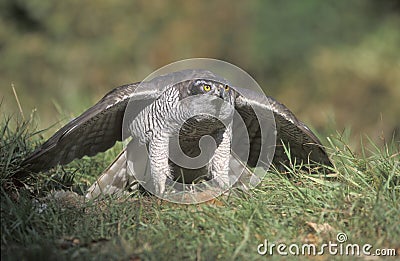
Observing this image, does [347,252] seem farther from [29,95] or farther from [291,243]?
[29,95]

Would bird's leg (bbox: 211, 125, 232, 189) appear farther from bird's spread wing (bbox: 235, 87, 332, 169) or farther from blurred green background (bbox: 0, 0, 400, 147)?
blurred green background (bbox: 0, 0, 400, 147)

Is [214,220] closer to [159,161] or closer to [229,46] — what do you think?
[159,161]

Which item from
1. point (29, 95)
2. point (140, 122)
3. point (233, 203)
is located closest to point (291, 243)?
point (233, 203)

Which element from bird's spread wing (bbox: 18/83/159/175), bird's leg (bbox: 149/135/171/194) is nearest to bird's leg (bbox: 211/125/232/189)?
bird's leg (bbox: 149/135/171/194)

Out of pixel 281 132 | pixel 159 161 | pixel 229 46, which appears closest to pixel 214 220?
pixel 159 161

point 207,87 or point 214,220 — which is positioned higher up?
point 207,87

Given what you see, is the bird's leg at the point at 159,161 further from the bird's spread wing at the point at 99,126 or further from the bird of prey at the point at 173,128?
the bird's spread wing at the point at 99,126

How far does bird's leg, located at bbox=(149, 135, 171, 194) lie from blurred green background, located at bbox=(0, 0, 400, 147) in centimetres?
645

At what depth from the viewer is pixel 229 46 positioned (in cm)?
1487

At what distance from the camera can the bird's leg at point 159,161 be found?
199 inches

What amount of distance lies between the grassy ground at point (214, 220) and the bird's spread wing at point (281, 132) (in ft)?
1.55

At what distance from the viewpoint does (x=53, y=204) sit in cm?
429

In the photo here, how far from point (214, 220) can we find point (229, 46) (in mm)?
11184

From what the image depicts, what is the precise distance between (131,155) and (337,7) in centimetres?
1159
